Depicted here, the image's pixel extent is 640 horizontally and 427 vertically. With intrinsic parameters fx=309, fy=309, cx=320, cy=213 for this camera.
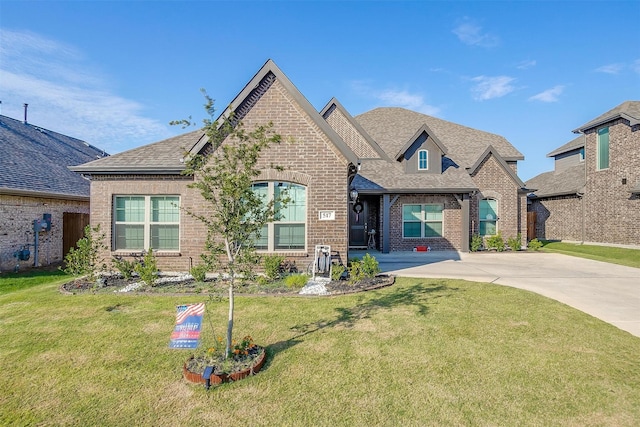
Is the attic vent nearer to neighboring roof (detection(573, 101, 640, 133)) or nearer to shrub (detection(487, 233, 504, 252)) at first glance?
shrub (detection(487, 233, 504, 252))

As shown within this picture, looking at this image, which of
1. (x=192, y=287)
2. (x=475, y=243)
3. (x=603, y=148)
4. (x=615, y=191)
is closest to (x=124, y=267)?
(x=192, y=287)

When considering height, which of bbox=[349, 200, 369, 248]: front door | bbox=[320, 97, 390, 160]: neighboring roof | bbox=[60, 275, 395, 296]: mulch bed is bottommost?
bbox=[60, 275, 395, 296]: mulch bed

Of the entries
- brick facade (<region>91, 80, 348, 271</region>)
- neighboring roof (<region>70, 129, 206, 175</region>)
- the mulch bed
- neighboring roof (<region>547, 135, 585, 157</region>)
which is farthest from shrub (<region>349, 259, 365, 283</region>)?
neighboring roof (<region>547, 135, 585, 157</region>)

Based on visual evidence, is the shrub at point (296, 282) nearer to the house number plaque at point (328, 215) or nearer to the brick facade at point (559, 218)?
the house number plaque at point (328, 215)

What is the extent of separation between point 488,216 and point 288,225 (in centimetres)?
1273

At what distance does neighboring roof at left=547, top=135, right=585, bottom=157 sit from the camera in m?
24.7

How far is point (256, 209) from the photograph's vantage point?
469cm

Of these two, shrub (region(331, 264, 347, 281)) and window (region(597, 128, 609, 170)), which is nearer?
shrub (region(331, 264, 347, 281))

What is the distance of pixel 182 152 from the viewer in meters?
9.55

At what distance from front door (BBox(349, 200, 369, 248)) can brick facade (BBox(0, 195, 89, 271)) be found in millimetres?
13430

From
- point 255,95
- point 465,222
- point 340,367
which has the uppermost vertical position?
point 255,95

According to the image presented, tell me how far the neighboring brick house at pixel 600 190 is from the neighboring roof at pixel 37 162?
2947 cm

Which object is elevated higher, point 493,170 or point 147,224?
point 493,170

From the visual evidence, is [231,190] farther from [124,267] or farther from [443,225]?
[443,225]
